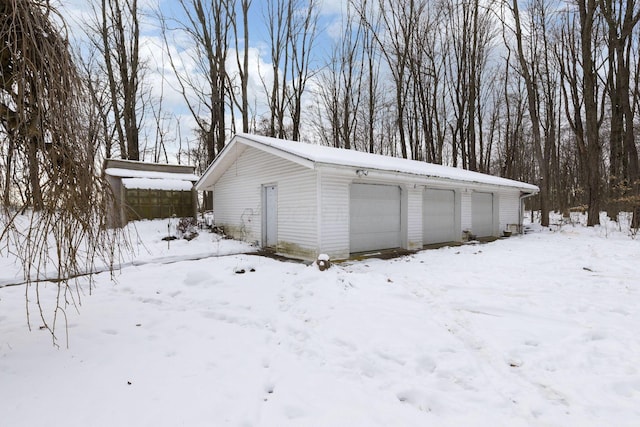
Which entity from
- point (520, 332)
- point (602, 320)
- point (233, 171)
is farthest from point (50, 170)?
point (233, 171)

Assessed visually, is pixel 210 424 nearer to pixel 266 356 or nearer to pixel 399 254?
pixel 266 356

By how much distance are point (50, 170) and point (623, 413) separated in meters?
4.73

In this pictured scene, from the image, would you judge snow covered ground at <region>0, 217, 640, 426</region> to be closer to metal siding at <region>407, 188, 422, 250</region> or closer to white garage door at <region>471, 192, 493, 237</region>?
metal siding at <region>407, 188, 422, 250</region>

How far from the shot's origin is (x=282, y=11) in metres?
19.8

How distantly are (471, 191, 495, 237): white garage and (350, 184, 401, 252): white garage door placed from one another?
4835mm

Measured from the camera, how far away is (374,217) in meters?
9.30

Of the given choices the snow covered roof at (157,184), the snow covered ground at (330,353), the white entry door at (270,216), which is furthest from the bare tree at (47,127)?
the snow covered roof at (157,184)

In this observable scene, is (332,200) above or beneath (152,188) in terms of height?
beneath

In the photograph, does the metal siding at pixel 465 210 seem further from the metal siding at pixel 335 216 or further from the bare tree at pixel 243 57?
the bare tree at pixel 243 57

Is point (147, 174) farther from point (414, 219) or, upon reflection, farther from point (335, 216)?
point (414, 219)

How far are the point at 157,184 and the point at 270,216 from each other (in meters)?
6.00

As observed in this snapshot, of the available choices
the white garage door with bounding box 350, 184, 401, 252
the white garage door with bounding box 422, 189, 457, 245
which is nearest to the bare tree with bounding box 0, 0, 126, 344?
the white garage door with bounding box 350, 184, 401, 252

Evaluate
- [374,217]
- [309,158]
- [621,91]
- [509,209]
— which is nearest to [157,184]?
[309,158]

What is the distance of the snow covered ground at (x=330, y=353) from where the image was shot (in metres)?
2.32
